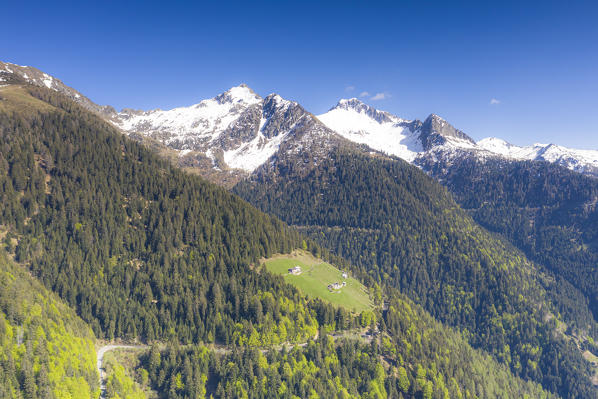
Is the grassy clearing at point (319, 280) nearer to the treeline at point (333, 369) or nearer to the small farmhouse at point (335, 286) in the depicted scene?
the small farmhouse at point (335, 286)

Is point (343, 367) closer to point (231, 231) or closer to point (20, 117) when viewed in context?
point (231, 231)

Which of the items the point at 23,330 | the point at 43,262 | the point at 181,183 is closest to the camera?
the point at 23,330

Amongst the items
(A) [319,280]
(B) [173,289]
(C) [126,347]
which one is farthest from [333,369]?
(C) [126,347]

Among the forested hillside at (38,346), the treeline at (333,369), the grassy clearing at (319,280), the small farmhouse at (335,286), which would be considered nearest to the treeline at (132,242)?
the grassy clearing at (319,280)

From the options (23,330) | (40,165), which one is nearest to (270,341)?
(23,330)

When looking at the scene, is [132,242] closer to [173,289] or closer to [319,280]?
[173,289]
